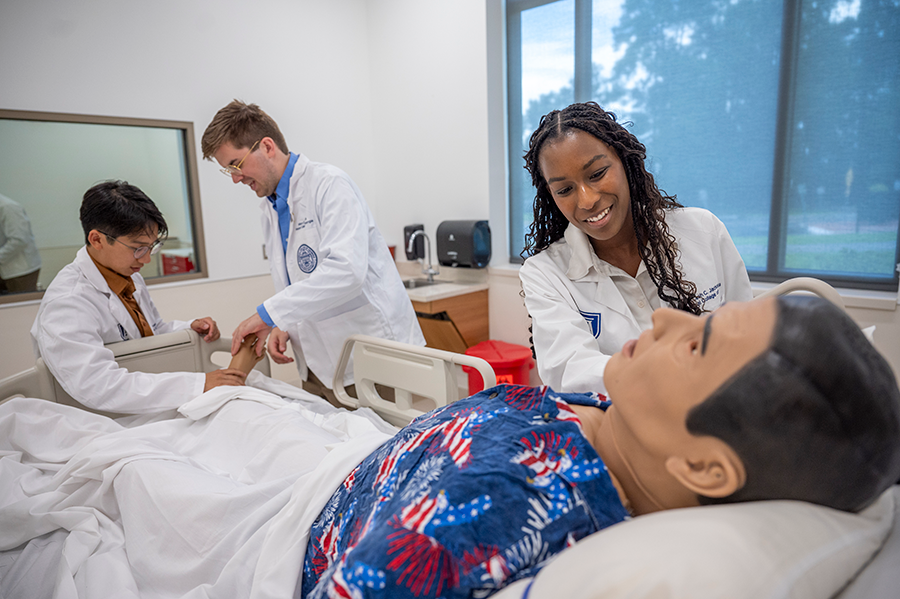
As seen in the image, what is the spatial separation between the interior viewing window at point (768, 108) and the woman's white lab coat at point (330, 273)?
136 centimetres

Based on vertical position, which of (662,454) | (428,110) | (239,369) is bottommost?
(239,369)

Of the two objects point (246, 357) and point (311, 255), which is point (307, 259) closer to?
point (311, 255)

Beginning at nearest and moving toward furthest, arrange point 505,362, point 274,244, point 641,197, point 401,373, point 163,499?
point 163,499, point 641,197, point 401,373, point 274,244, point 505,362

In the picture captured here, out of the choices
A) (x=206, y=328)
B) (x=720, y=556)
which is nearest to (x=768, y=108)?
(x=720, y=556)

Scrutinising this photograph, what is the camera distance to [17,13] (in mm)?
2689

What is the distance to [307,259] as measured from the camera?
7.43 ft

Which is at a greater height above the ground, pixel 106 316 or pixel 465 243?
pixel 465 243

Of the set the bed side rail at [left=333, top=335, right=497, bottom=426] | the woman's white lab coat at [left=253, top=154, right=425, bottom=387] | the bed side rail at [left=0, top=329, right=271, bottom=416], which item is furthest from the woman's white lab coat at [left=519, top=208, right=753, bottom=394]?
the bed side rail at [left=0, top=329, right=271, bottom=416]

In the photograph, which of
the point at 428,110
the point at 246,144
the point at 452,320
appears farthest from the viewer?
the point at 428,110

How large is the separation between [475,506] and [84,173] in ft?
11.0

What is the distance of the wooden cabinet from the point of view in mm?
3346

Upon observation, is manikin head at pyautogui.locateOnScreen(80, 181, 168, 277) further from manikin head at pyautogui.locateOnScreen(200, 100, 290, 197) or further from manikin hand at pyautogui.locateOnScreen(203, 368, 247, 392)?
manikin hand at pyautogui.locateOnScreen(203, 368, 247, 392)

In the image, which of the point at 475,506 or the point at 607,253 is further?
the point at 607,253

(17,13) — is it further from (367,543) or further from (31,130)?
(367,543)
